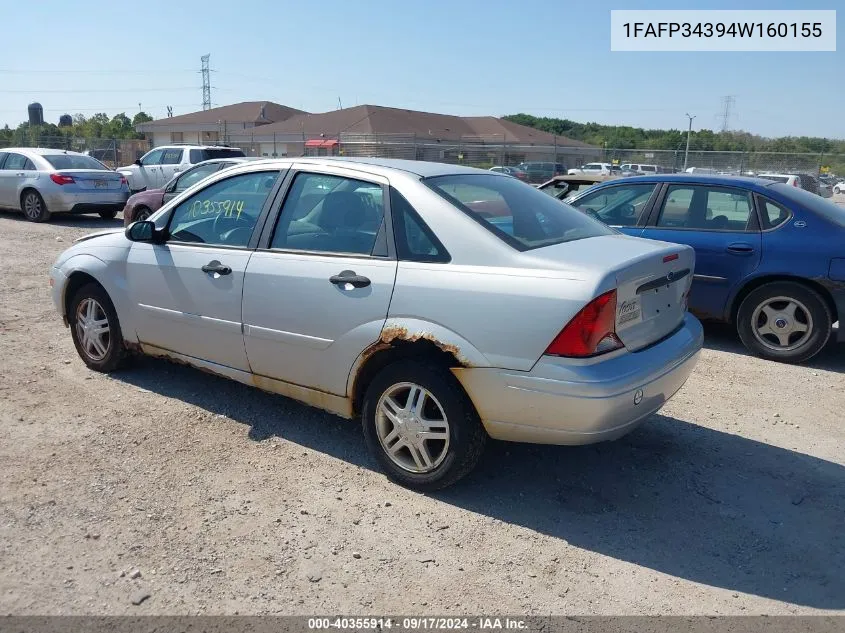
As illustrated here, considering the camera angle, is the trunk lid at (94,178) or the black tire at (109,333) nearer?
the black tire at (109,333)

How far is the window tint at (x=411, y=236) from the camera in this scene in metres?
3.66

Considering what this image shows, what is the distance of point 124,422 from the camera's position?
183 inches

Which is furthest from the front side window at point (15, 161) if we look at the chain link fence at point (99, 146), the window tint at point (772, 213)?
the chain link fence at point (99, 146)

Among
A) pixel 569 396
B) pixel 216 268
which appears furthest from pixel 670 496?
pixel 216 268

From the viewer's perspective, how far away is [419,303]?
11.7ft

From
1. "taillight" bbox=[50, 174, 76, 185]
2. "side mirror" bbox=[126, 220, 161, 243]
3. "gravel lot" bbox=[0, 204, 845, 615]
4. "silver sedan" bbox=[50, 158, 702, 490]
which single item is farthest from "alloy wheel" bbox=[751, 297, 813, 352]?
"taillight" bbox=[50, 174, 76, 185]

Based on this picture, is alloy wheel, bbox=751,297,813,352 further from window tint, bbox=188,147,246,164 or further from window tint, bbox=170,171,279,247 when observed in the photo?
window tint, bbox=188,147,246,164

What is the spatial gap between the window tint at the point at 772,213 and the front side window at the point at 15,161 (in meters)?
14.4

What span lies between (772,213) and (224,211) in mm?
4788

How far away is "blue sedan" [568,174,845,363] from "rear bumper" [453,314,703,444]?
325 cm

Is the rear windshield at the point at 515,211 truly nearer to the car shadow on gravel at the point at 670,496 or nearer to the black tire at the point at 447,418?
the black tire at the point at 447,418

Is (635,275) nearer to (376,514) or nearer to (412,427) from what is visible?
(412,427)

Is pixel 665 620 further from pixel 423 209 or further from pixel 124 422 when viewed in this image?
pixel 124 422

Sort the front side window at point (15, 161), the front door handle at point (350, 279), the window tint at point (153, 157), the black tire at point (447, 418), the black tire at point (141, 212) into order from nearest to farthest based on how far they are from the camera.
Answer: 1. the black tire at point (447, 418)
2. the front door handle at point (350, 279)
3. the black tire at point (141, 212)
4. the front side window at point (15, 161)
5. the window tint at point (153, 157)
